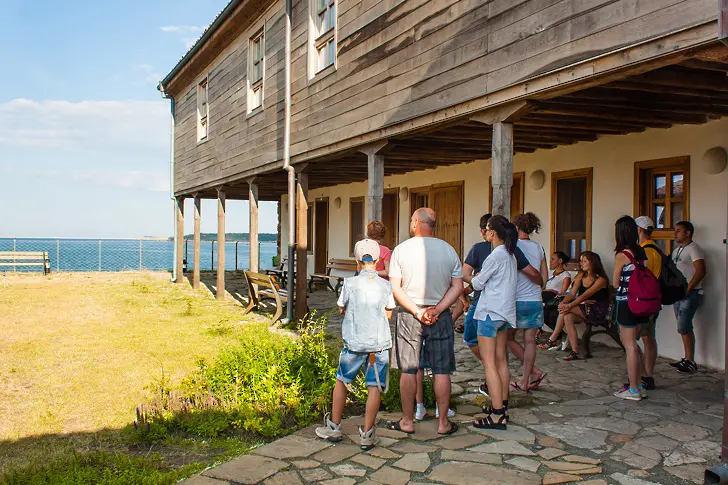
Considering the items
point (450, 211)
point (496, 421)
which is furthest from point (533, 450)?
point (450, 211)

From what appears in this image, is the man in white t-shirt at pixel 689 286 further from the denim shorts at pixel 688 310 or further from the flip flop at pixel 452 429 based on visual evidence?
the flip flop at pixel 452 429

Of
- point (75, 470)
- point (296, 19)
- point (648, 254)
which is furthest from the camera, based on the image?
point (296, 19)

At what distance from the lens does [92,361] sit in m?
8.29

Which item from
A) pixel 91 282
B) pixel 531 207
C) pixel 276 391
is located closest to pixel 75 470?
pixel 276 391

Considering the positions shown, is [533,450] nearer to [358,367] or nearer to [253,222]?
[358,367]

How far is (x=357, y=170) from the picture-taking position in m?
13.2

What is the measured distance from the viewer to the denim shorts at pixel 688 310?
7.02m

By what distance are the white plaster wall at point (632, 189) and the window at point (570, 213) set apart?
12 cm

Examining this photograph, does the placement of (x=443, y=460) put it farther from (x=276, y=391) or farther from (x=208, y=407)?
(x=208, y=407)

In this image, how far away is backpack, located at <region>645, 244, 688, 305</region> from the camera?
6.18m

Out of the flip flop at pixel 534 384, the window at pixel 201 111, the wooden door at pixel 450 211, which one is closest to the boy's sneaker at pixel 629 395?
the flip flop at pixel 534 384

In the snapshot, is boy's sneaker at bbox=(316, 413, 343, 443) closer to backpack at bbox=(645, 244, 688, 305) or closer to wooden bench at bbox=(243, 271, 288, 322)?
backpack at bbox=(645, 244, 688, 305)

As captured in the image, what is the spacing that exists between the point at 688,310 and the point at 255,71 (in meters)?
9.92

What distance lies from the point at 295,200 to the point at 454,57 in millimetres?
5667
